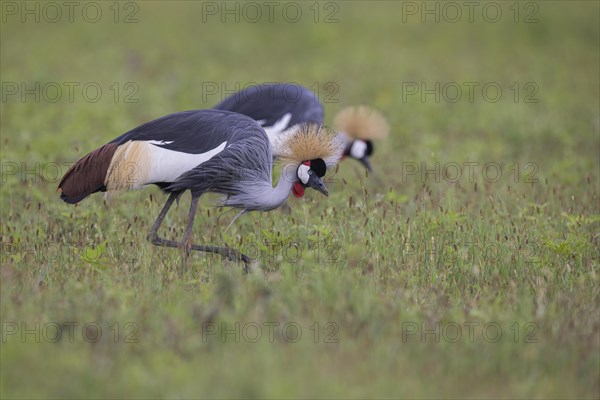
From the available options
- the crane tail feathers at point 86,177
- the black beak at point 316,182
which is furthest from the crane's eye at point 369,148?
the crane tail feathers at point 86,177

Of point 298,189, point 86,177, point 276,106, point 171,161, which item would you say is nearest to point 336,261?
point 298,189

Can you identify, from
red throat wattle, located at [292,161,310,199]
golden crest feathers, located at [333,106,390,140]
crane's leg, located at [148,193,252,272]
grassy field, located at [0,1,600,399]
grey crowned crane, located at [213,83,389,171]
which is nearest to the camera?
grassy field, located at [0,1,600,399]

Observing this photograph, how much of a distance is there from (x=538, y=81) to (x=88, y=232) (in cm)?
728

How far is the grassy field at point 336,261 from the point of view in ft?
10.2

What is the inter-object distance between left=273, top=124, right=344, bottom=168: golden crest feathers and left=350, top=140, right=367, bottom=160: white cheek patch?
2187mm

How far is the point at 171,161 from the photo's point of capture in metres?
4.62

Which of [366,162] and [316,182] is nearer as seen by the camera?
[316,182]

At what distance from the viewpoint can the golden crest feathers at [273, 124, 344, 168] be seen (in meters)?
4.75

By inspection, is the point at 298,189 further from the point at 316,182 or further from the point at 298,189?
the point at 316,182

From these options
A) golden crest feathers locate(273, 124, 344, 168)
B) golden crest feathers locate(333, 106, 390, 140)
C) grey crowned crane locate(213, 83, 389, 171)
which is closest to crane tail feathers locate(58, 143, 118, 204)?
golden crest feathers locate(273, 124, 344, 168)

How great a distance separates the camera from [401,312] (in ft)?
11.8

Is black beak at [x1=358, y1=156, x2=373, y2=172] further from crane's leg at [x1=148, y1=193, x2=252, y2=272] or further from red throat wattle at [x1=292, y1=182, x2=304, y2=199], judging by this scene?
crane's leg at [x1=148, y1=193, x2=252, y2=272]

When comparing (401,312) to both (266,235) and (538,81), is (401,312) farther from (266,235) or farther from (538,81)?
(538,81)

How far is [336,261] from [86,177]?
1.47 metres
